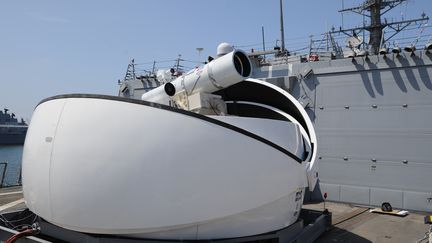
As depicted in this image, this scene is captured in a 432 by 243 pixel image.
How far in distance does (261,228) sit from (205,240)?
1.06m

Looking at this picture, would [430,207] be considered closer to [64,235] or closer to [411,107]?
[411,107]

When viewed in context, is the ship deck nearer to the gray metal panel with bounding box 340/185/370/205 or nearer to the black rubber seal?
the gray metal panel with bounding box 340/185/370/205

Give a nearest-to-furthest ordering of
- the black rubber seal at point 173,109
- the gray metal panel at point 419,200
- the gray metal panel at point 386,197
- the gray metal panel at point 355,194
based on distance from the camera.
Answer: the black rubber seal at point 173,109 < the gray metal panel at point 419,200 < the gray metal panel at point 386,197 < the gray metal panel at point 355,194

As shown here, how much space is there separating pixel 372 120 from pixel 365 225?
4277 mm

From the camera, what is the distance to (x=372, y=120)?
12.8 meters

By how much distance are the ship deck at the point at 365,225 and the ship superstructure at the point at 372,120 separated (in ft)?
2.48

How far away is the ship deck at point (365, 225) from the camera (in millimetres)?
8609

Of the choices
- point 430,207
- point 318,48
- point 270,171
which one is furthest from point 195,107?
point 318,48

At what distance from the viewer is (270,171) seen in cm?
593

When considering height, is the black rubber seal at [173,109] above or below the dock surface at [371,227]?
above

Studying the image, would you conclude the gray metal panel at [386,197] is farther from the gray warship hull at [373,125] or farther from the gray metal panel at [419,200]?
the gray metal panel at [419,200]

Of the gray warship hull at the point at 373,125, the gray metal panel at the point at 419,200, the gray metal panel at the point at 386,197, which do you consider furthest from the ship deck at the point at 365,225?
the gray warship hull at the point at 373,125

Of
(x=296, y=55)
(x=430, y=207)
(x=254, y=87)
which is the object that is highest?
(x=296, y=55)

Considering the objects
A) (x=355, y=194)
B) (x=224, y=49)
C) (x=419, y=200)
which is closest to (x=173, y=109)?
(x=224, y=49)
